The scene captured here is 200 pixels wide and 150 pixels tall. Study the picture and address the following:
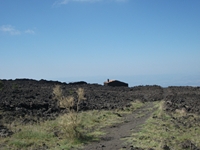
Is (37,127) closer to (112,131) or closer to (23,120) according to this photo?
(23,120)

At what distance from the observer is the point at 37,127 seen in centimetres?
1271

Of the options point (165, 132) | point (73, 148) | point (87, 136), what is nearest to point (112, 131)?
point (87, 136)

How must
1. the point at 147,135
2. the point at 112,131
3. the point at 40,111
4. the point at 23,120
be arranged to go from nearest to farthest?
the point at 147,135, the point at 112,131, the point at 23,120, the point at 40,111

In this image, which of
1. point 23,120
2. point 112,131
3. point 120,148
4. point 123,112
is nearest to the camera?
point 120,148

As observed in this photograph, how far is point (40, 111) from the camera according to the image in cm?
1723

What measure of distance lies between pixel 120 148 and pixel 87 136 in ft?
7.76

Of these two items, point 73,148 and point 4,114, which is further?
point 4,114

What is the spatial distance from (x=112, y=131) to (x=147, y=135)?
7.29ft

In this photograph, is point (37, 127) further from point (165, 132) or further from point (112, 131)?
point (165, 132)

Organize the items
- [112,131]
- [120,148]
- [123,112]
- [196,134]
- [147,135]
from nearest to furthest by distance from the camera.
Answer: [120,148], [147,135], [196,134], [112,131], [123,112]

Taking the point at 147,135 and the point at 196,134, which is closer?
the point at 147,135

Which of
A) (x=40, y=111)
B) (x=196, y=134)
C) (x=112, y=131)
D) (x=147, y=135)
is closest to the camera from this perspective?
(x=147, y=135)

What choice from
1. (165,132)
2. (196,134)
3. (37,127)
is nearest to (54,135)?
(37,127)

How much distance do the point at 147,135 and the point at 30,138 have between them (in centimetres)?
487
